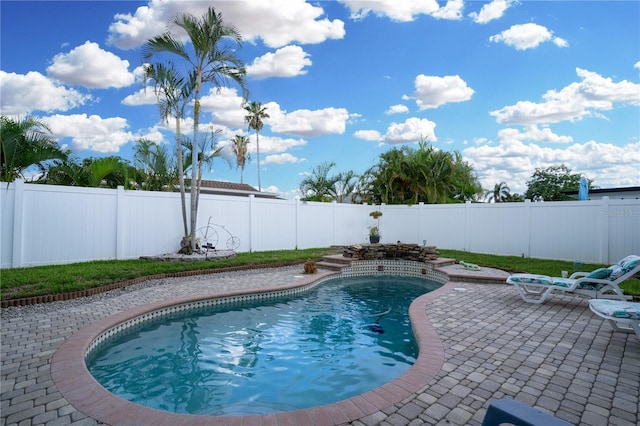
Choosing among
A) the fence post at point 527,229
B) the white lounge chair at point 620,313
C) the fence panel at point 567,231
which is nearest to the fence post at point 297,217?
the fence post at point 527,229

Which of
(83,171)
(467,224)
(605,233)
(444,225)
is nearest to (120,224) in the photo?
(83,171)

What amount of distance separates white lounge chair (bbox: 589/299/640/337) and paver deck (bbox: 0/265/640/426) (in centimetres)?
22

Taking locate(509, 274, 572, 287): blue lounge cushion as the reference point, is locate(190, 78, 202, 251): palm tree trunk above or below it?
above

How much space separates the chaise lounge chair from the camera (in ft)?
18.6

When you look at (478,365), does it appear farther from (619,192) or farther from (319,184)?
(319,184)

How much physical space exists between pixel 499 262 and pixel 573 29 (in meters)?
6.65

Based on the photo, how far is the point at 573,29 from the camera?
9.18 m

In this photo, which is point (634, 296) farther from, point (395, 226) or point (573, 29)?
point (395, 226)

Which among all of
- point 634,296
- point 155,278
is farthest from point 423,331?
point 155,278

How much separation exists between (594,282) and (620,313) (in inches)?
81.8

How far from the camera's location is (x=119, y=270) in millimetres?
8125

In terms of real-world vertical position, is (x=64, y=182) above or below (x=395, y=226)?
above

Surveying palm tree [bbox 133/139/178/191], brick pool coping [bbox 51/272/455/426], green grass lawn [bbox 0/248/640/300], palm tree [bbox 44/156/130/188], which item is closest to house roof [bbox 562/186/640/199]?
green grass lawn [bbox 0/248/640/300]

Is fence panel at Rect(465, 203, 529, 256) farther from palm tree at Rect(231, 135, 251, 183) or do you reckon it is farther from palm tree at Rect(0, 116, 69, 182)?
palm tree at Rect(231, 135, 251, 183)
